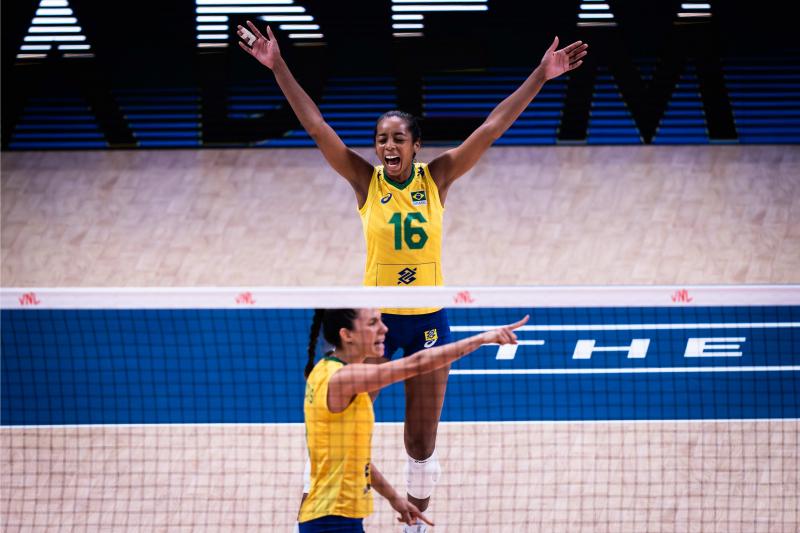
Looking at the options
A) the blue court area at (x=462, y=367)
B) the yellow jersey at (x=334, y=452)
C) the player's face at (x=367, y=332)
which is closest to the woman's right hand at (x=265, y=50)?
the player's face at (x=367, y=332)

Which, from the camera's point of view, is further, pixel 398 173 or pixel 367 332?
pixel 398 173

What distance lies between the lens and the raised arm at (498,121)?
550 centimetres

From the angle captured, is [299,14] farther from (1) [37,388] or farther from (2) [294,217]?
(1) [37,388]

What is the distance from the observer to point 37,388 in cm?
959

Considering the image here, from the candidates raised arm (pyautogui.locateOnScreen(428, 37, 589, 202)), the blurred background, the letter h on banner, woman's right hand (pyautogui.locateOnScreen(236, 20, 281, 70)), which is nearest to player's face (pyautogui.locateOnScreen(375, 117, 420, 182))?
raised arm (pyautogui.locateOnScreen(428, 37, 589, 202))

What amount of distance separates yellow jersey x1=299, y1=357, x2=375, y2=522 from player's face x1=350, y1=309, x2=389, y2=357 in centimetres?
14

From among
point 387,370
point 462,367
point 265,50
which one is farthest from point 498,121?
point 462,367

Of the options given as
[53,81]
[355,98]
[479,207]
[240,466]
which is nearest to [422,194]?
[240,466]

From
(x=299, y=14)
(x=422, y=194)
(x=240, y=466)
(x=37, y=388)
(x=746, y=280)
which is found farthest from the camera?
(x=299, y=14)

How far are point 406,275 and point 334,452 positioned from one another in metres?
1.66

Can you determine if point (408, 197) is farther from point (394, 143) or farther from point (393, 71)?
point (393, 71)

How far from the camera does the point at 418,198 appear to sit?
17.9 ft

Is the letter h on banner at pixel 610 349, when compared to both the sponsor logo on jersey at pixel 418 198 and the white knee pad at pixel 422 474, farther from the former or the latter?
the sponsor logo on jersey at pixel 418 198

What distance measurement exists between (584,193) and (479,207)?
5.39 feet
